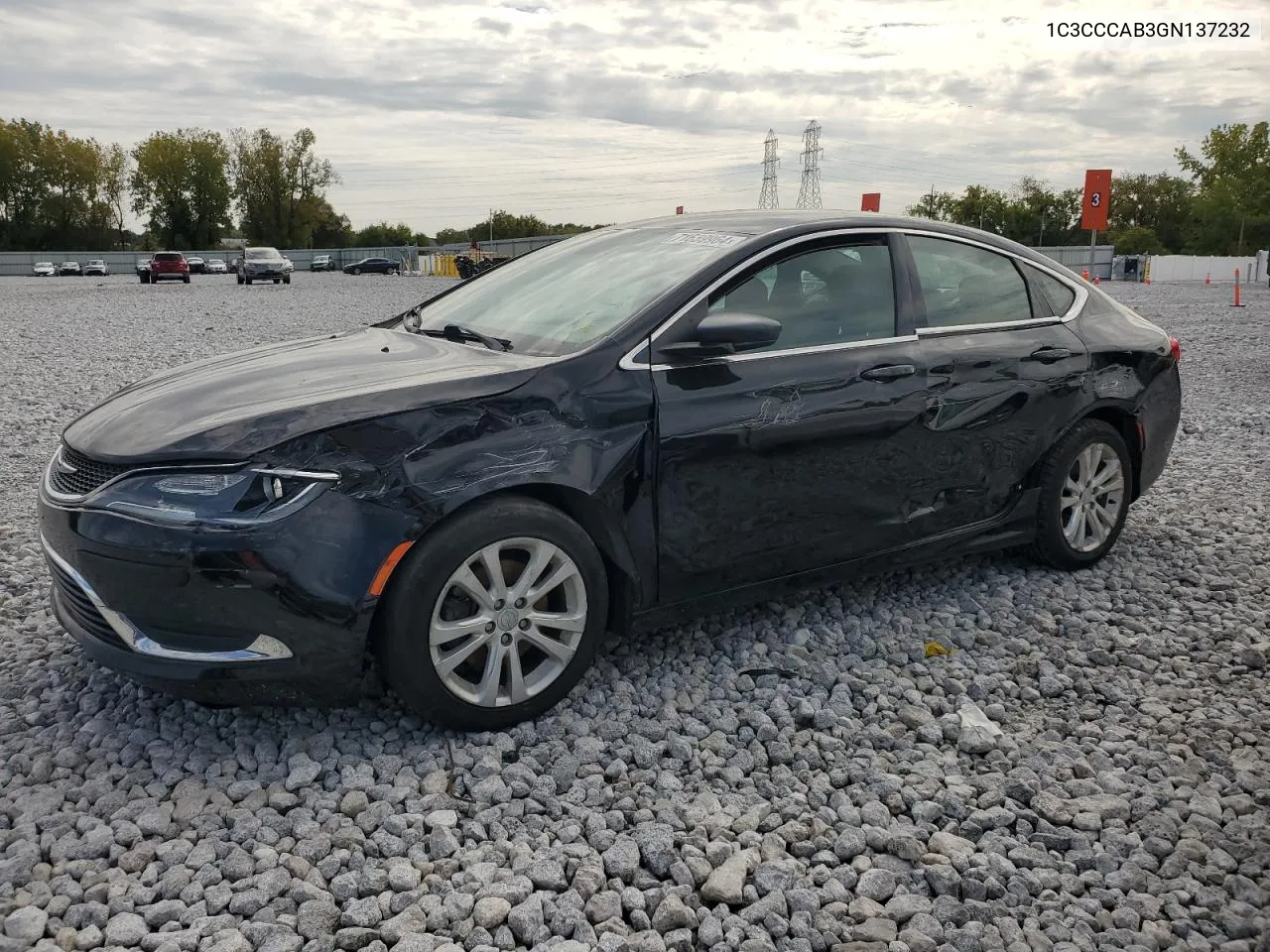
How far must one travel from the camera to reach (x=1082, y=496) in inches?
202

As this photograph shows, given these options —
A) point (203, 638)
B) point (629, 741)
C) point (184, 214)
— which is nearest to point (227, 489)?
point (203, 638)

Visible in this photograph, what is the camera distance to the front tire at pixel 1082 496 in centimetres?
494

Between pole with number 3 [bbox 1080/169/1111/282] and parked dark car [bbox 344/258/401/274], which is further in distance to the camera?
parked dark car [bbox 344/258/401/274]

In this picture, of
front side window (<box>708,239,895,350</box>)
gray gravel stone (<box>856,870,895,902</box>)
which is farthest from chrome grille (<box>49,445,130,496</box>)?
gray gravel stone (<box>856,870,895,902</box>)

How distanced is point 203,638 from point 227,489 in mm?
434

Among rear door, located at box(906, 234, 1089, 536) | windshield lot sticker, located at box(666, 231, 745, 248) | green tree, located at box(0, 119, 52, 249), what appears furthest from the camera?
green tree, located at box(0, 119, 52, 249)

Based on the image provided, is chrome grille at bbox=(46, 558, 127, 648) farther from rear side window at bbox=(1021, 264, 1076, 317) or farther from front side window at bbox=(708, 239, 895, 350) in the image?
rear side window at bbox=(1021, 264, 1076, 317)

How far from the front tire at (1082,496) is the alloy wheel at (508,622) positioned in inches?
97.8

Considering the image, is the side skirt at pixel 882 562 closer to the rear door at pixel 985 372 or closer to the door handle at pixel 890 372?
the rear door at pixel 985 372

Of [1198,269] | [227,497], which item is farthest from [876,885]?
[1198,269]

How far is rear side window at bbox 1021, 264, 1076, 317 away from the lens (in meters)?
4.96

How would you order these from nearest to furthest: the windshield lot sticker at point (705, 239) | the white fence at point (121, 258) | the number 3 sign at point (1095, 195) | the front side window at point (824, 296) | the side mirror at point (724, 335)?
the side mirror at point (724, 335) < the front side window at point (824, 296) < the windshield lot sticker at point (705, 239) < the number 3 sign at point (1095, 195) < the white fence at point (121, 258)

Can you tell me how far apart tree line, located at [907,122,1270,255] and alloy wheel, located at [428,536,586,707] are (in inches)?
2614

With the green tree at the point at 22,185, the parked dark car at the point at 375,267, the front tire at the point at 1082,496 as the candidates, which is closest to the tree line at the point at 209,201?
the green tree at the point at 22,185
